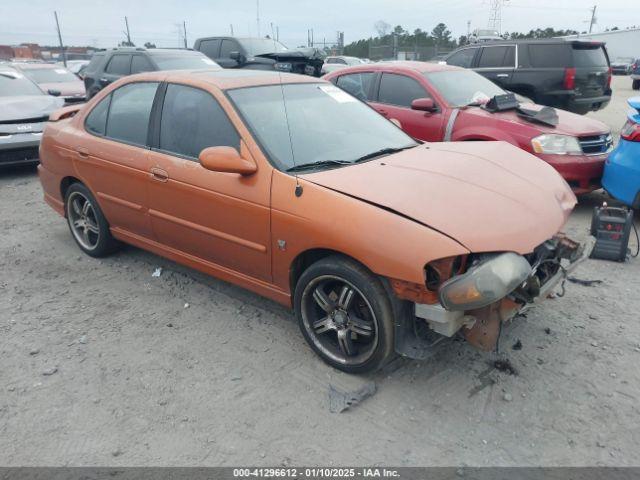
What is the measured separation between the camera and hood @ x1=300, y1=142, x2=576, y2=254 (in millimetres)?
2711

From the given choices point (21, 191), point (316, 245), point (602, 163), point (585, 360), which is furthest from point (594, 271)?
point (21, 191)

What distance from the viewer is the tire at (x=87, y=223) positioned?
4625mm

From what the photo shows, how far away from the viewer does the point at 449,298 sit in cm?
257

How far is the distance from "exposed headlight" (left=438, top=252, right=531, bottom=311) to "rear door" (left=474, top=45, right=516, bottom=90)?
26.8ft

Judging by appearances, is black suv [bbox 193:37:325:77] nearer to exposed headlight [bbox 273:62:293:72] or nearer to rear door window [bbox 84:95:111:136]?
exposed headlight [bbox 273:62:293:72]

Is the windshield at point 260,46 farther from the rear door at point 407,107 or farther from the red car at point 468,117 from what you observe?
the rear door at point 407,107

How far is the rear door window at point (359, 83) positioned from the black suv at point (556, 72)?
390cm

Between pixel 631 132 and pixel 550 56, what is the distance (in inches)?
186

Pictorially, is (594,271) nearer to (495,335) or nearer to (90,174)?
(495,335)

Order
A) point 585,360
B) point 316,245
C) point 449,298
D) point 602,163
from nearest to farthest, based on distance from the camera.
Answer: point 449,298
point 316,245
point 585,360
point 602,163

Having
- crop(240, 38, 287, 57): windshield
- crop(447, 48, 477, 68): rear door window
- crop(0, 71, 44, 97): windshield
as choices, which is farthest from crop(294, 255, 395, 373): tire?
crop(240, 38, 287, 57): windshield

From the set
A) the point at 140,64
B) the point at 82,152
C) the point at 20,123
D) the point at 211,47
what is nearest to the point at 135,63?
the point at 140,64

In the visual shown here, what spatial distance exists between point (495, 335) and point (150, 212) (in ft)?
8.76

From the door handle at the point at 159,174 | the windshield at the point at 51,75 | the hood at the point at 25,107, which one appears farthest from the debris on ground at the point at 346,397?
the windshield at the point at 51,75
